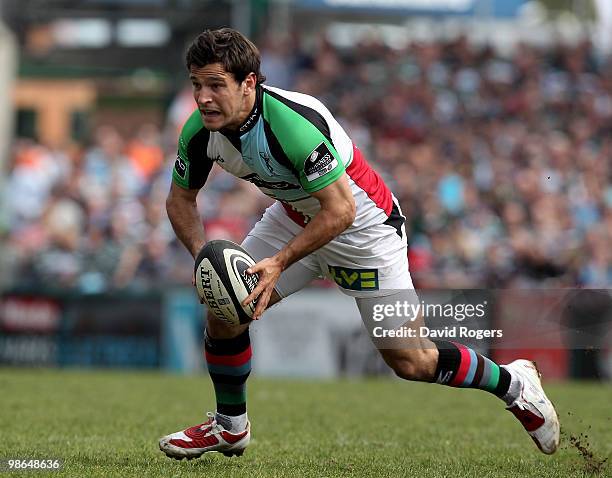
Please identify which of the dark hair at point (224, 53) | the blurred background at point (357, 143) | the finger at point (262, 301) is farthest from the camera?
the blurred background at point (357, 143)

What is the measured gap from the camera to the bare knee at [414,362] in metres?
5.37

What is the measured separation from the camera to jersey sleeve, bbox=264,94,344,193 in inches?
192

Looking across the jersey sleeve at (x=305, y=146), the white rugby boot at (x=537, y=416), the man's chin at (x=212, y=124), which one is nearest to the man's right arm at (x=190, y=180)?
the man's chin at (x=212, y=124)

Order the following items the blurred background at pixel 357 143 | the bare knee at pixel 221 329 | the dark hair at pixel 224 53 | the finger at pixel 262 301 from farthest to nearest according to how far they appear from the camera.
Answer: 1. the blurred background at pixel 357 143
2. the bare knee at pixel 221 329
3. the finger at pixel 262 301
4. the dark hair at pixel 224 53

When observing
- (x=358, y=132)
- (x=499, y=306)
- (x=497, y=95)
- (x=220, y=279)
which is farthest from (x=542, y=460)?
(x=497, y=95)

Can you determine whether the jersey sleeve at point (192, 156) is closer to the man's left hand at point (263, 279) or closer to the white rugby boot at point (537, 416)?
the man's left hand at point (263, 279)

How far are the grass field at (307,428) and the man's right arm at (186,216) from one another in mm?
1095

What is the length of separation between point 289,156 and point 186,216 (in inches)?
35.2

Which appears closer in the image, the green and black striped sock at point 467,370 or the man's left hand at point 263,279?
the man's left hand at point 263,279

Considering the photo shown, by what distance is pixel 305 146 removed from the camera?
4.87m

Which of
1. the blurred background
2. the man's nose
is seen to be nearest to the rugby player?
the man's nose

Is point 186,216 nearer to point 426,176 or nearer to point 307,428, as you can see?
point 307,428

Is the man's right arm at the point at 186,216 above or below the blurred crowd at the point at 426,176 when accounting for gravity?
above

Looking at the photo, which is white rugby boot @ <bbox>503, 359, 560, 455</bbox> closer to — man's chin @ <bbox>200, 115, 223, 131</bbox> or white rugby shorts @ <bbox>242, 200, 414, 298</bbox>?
white rugby shorts @ <bbox>242, 200, 414, 298</bbox>
